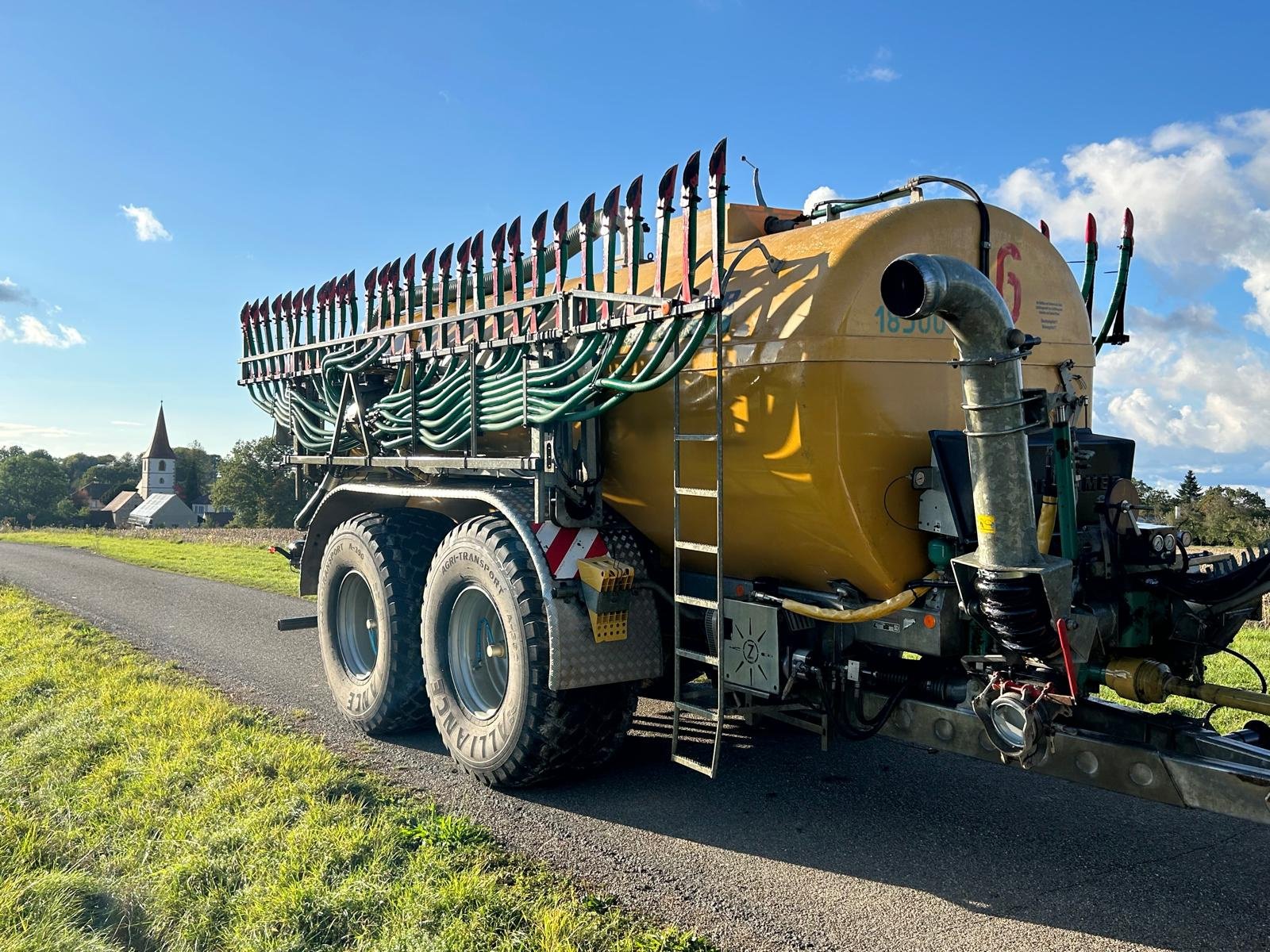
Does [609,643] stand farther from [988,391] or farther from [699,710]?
[988,391]

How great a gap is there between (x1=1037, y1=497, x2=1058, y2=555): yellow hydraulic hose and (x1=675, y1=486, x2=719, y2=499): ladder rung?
1.31 meters

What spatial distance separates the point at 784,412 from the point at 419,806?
2.52 metres

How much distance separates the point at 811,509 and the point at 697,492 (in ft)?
1.81

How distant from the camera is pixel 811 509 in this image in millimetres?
4164

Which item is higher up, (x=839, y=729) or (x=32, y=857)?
(x=839, y=729)

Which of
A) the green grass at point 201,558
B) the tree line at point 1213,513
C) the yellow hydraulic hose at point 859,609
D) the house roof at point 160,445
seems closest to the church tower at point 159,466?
the house roof at point 160,445

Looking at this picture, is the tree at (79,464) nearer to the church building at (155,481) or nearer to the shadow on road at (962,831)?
the church building at (155,481)

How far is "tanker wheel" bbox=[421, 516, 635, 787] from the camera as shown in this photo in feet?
15.8

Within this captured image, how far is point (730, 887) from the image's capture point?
12.6ft

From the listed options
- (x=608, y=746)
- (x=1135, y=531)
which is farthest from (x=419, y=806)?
(x=1135, y=531)

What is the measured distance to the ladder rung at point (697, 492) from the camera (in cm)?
434

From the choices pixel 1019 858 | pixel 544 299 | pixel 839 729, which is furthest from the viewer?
pixel 544 299

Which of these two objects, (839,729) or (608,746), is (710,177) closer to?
(839,729)

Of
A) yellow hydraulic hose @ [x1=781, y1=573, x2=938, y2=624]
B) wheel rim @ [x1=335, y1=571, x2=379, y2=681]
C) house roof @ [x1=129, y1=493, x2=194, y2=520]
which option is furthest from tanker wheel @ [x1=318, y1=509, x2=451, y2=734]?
house roof @ [x1=129, y1=493, x2=194, y2=520]
